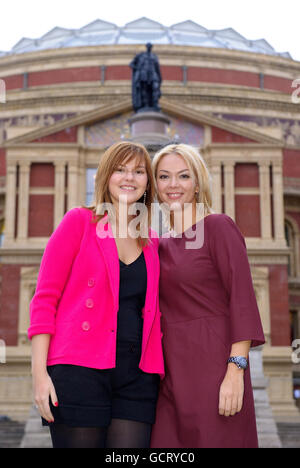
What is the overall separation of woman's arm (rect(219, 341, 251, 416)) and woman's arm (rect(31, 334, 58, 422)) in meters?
0.83

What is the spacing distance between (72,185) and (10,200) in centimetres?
269

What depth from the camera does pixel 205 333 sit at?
3.30m

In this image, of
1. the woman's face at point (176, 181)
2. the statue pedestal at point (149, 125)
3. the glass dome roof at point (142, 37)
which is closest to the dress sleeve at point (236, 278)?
the woman's face at point (176, 181)

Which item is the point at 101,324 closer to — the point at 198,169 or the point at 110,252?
the point at 110,252

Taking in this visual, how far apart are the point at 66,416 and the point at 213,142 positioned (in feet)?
82.9

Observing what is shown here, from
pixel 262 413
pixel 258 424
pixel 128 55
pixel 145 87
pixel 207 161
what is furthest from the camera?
pixel 128 55

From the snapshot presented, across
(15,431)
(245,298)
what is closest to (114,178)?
(245,298)

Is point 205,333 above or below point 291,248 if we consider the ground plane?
below

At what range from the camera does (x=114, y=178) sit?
11.4 feet

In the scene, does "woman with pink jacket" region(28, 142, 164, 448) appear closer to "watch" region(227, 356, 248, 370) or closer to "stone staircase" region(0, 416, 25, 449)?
"watch" region(227, 356, 248, 370)

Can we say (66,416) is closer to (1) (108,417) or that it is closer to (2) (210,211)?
(1) (108,417)

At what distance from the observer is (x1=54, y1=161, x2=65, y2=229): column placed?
87.7 feet

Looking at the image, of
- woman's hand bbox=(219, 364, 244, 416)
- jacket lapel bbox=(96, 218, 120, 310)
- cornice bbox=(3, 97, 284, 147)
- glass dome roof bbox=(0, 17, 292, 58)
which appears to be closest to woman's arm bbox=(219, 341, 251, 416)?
woman's hand bbox=(219, 364, 244, 416)

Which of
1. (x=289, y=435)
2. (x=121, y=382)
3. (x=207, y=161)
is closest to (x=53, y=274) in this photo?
(x=121, y=382)
